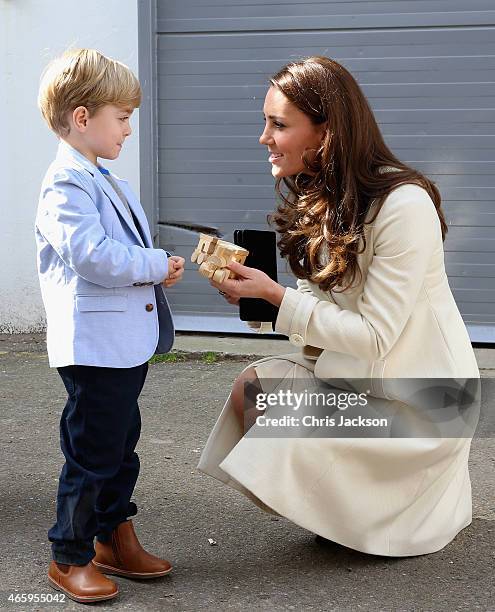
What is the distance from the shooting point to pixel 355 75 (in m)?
6.78

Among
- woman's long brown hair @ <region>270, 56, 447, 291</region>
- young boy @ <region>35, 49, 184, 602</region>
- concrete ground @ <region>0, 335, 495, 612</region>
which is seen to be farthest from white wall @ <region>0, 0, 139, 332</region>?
young boy @ <region>35, 49, 184, 602</region>

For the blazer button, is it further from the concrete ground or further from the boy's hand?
the concrete ground

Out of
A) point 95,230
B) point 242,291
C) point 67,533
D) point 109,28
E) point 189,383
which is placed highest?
point 109,28

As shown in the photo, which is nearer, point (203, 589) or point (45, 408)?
point (203, 589)

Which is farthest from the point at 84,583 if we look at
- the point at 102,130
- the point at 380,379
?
the point at 102,130

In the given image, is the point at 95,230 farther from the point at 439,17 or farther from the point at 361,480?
the point at 439,17

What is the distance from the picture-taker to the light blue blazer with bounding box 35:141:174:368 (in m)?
2.79

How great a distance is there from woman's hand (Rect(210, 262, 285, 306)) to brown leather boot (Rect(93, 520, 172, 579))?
78cm

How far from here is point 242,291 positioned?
3.10 m

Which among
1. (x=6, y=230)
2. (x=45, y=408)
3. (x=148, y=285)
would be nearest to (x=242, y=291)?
(x=148, y=285)

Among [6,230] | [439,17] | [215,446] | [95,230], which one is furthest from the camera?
[6,230]

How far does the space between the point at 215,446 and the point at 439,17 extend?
166 inches

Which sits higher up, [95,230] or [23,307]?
[95,230]

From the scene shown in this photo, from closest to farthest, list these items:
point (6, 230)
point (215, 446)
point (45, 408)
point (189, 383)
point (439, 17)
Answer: point (215, 446)
point (45, 408)
point (189, 383)
point (439, 17)
point (6, 230)
